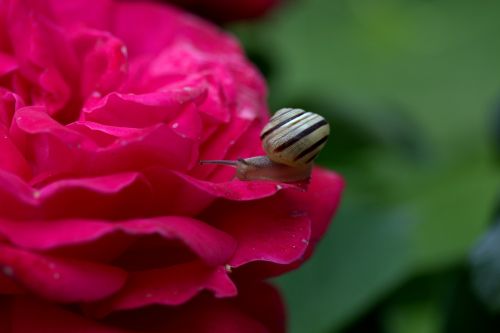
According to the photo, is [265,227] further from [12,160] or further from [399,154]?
[399,154]

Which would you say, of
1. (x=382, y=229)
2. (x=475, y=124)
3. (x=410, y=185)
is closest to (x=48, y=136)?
(x=382, y=229)

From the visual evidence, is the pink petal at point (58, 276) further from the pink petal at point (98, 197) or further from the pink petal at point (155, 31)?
the pink petal at point (155, 31)

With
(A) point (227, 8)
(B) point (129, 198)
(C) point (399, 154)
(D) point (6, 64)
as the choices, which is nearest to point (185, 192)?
(B) point (129, 198)

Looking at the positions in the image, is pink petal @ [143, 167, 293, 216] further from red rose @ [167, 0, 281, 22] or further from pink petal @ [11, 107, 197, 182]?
red rose @ [167, 0, 281, 22]

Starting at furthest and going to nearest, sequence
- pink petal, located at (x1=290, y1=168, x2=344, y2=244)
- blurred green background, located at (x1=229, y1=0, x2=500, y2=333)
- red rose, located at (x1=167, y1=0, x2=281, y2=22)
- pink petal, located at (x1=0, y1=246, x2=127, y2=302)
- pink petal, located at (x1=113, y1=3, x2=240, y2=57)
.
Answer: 1. red rose, located at (x1=167, y1=0, x2=281, y2=22)
2. blurred green background, located at (x1=229, y1=0, x2=500, y2=333)
3. pink petal, located at (x1=113, y1=3, x2=240, y2=57)
4. pink petal, located at (x1=290, y1=168, x2=344, y2=244)
5. pink petal, located at (x1=0, y1=246, x2=127, y2=302)

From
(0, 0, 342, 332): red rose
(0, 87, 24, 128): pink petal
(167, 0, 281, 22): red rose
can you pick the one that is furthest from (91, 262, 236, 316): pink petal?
(167, 0, 281, 22): red rose

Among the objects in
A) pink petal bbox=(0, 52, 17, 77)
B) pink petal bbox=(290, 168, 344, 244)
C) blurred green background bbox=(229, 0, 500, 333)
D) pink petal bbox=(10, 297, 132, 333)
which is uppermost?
pink petal bbox=(0, 52, 17, 77)
